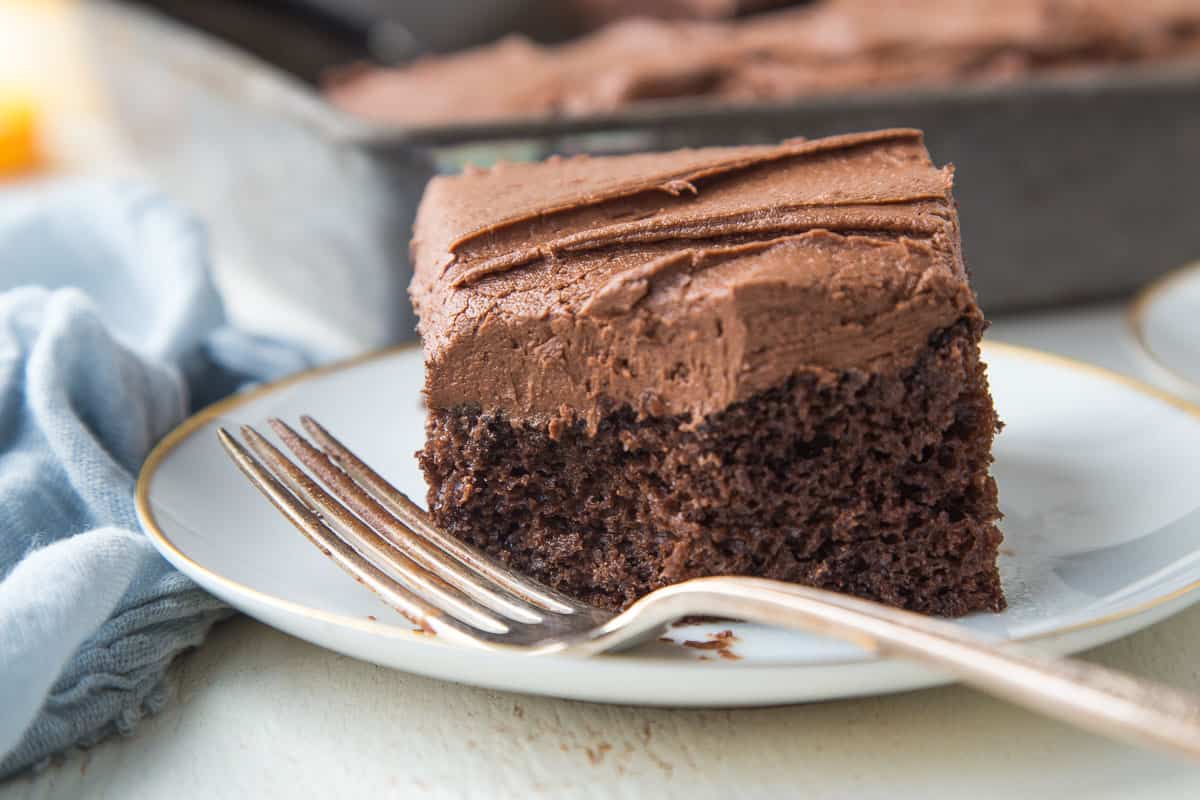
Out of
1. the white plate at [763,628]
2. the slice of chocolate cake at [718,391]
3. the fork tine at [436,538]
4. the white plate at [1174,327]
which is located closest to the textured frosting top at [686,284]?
the slice of chocolate cake at [718,391]

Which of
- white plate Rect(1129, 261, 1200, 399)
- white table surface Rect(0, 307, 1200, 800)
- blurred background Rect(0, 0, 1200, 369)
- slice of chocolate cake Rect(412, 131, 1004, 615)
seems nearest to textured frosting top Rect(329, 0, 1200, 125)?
blurred background Rect(0, 0, 1200, 369)

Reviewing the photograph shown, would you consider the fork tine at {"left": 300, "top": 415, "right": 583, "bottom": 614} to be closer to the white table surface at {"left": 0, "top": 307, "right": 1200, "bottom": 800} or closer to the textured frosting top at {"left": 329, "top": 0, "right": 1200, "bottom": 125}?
the white table surface at {"left": 0, "top": 307, "right": 1200, "bottom": 800}

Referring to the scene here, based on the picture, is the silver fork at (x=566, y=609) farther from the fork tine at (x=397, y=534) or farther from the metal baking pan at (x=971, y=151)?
the metal baking pan at (x=971, y=151)

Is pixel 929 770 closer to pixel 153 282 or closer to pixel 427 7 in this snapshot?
pixel 153 282

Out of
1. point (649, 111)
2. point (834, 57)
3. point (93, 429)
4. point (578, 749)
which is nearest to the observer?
point (578, 749)

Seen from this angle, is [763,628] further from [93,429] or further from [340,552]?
[93,429]

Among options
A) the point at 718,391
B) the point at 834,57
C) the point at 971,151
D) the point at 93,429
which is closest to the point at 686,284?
the point at 718,391
